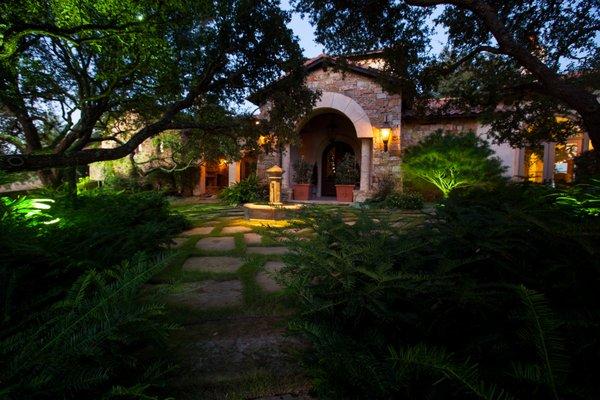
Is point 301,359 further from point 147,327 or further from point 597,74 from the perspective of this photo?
point 597,74

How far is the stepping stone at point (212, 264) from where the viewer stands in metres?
2.82

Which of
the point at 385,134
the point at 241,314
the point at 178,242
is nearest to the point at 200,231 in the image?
the point at 178,242

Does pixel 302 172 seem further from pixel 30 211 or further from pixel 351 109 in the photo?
pixel 30 211

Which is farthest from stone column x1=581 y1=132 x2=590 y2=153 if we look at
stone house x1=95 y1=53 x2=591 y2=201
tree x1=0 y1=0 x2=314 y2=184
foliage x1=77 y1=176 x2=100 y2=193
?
foliage x1=77 y1=176 x2=100 y2=193

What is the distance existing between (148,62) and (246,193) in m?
6.28

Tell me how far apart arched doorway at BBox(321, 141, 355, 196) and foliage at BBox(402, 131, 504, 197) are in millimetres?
5163

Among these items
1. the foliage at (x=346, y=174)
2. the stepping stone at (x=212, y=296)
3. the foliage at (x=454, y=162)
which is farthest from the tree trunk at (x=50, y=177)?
the foliage at (x=454, y=162)

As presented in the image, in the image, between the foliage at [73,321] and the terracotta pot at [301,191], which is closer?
the foliage at [73,321]

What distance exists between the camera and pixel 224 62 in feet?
14.3

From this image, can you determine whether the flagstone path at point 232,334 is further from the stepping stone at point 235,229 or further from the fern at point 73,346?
the stepping stone at point 235,229

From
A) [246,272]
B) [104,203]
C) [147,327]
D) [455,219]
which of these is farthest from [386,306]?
[104,203]

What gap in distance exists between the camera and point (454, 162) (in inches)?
299

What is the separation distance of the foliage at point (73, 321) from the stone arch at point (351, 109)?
29.0ft

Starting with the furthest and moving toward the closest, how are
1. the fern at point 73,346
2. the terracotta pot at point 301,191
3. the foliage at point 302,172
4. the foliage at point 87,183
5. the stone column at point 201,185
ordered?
the stone column at point 201,185, the foliage at point 87,183, the foliage at point 302,172, the terracotta pot at point 301,191, the fern at point 73,346
